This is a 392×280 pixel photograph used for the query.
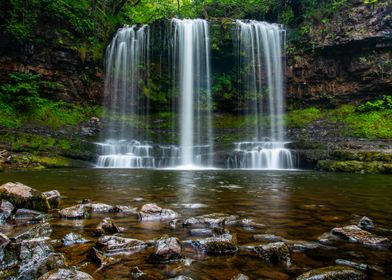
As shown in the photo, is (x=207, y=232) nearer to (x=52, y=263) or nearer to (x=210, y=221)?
(x=210, y=221)

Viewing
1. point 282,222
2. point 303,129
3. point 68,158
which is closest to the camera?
point 282,222

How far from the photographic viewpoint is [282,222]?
13.8ft

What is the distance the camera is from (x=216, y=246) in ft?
9.77

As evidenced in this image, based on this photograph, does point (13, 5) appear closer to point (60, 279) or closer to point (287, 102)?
point (287, 102)

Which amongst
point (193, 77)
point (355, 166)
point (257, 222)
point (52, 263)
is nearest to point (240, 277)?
point (52, 263)

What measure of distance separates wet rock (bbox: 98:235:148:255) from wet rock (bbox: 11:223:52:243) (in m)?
0.79

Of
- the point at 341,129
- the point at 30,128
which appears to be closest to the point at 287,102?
the point at 341,129

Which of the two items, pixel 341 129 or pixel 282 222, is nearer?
pixel 282 222

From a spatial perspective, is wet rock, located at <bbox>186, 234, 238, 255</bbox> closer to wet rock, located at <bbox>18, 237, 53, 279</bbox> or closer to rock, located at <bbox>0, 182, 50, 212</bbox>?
wet rock, located at <bbox>18, 237, 53, 279</bbox>

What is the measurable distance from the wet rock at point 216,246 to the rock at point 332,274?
797mm

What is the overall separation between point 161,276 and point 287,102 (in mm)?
24702

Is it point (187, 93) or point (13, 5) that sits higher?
point (13, 5)

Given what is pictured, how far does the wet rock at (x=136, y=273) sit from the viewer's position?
2379mm

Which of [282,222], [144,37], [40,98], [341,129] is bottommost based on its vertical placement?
[282,222]
